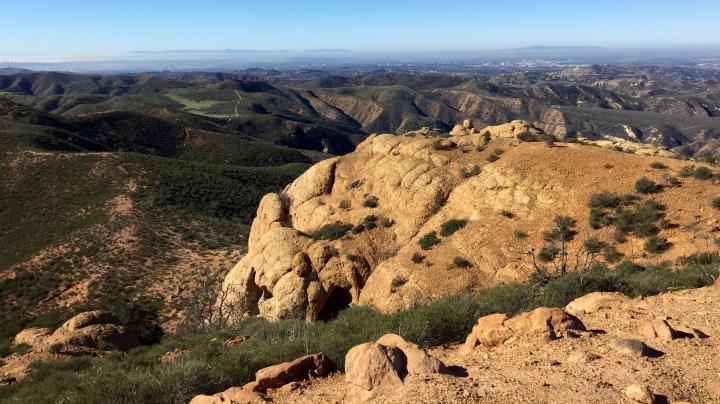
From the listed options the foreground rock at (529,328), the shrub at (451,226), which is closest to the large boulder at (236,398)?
the foreground rock at (529,328)

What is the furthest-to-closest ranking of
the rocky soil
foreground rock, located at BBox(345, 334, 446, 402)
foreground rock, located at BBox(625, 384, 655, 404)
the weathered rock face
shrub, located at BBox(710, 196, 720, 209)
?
the weathered rock face < shrub, located at BBox(710, 196, 720, 209) < foreground rock, located at BBox(345, 334, 446, 402) < the rocky soil < foreground rock, located at BBox(625, 384, 655, 404)

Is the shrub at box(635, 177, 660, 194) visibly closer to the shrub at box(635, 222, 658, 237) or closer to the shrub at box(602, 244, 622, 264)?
the shrub at box(635, 222, 658, 237)

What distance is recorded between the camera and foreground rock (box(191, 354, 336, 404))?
8.02m

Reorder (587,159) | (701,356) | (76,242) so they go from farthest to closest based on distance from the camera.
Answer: (76,242) < (587,159) < (701,356)

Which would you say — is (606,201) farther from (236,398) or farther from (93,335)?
(93,335)

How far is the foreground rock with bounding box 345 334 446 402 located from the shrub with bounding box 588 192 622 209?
15935mm

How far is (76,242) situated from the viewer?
125 feet

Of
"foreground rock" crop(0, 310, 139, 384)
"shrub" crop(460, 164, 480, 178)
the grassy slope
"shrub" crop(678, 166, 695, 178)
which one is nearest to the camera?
the grassy slope

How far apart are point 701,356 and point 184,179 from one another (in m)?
57.7

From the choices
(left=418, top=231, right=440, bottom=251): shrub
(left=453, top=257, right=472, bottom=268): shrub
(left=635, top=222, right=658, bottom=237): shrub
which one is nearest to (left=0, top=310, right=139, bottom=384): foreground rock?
(left=418, top=231, right=440, bottom=251): shrub

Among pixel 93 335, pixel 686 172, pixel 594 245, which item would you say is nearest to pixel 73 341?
pixel 93 335

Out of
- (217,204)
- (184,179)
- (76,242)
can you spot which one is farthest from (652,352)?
(184,179)

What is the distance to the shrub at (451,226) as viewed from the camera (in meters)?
22.0

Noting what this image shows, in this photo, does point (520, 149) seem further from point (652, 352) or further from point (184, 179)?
point (184, 179)
